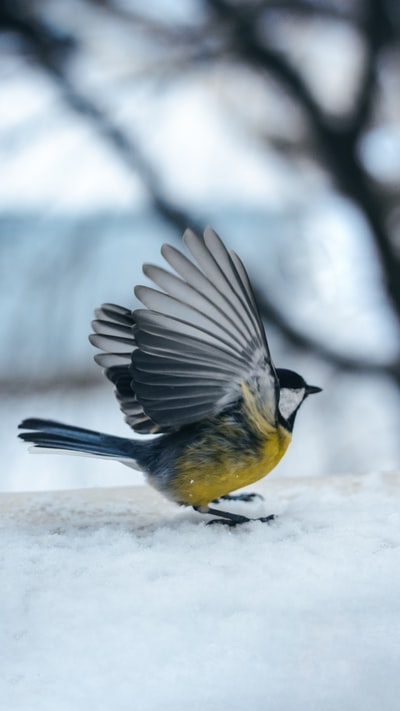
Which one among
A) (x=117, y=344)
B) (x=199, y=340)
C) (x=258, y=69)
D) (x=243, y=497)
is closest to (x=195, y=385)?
(x=199, y=340)

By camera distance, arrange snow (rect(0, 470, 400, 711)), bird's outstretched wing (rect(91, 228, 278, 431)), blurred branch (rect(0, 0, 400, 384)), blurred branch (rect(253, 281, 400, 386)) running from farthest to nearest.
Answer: blurred branch (rect(253, 281, 400, 386)), blurred branch (rect(0, 0, 400, 384)), bird's outstretched wing (rect(91, 228, 278, 431)), snow (rect(0, 470, 400, 711))

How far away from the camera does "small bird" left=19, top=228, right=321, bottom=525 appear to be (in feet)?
3.40

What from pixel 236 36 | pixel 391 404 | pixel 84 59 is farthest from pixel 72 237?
pixel 391 404

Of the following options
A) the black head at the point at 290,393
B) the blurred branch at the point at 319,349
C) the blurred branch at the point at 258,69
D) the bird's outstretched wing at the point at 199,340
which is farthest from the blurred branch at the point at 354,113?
the bird's outstretched wing at the point at 199,340

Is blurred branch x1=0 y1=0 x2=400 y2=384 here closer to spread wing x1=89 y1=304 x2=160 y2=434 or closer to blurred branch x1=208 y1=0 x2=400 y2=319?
blurred branch x1=208 y1=0 x2=400 y2=319

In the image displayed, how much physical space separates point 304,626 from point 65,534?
40 cm

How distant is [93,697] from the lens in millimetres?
760

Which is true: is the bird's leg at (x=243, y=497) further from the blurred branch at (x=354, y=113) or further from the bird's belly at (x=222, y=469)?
the blurred branch at (x=354, y=113)

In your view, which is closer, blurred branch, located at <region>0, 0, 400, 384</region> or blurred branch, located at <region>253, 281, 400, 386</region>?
blurred branch, located at <region>0, 0, 400, 384</region>

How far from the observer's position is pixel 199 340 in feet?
3.51

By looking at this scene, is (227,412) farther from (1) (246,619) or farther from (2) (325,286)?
(2) (325,286)

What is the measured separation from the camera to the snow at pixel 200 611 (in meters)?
0.77

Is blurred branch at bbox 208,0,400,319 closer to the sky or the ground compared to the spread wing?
closer to the sky

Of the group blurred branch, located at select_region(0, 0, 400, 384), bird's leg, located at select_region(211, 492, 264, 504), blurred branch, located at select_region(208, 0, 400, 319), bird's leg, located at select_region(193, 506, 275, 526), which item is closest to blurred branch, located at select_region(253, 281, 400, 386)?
blurred branch, located at select_region(0, 0, 400, 384)
